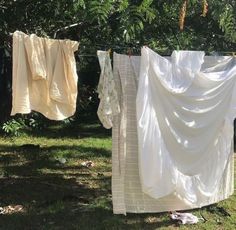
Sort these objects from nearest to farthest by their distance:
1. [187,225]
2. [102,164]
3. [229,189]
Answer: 1. [187,225]
2. [229,189]
3. [102,164]

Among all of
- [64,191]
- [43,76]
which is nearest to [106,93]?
[43,76]

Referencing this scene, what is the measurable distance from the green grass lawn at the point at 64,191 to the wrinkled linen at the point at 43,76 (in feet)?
3.99

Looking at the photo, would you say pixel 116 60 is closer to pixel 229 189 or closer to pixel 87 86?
pixel 229 189

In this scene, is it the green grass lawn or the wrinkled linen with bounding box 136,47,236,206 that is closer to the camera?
the wrinkled linen with bounding box 136,47,236,206

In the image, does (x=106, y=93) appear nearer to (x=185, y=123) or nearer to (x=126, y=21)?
(x=126, y=21)

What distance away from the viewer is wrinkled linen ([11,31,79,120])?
4.48m

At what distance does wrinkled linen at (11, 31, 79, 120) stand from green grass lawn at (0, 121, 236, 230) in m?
1.22

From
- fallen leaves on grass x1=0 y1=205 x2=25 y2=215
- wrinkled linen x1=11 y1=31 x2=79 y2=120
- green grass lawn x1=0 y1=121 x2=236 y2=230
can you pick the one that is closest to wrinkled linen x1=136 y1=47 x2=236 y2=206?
green grass lawn x1=0 y1=121 x2=236 y2=230

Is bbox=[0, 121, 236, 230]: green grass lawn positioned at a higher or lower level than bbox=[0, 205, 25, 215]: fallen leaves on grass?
lower

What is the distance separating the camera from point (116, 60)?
4734 millimetres

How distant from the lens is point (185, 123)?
199 inches

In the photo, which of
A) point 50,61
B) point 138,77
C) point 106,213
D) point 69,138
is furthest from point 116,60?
point 69,138

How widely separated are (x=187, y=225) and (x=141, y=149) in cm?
100

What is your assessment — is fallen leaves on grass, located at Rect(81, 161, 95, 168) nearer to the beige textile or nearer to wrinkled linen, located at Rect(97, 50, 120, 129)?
the beige textile
